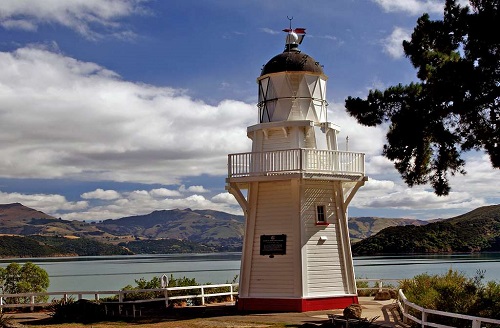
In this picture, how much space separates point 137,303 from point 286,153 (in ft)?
25.2

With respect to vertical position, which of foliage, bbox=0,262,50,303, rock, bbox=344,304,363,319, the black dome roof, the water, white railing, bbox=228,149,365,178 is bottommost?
the water

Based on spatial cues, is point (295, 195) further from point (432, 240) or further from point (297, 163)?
point (432, 240)

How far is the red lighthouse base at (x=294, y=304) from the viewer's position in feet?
68.5

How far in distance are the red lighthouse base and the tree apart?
5.54 meters

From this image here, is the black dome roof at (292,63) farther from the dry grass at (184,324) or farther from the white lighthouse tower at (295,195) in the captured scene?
the dry grass at (184,324)

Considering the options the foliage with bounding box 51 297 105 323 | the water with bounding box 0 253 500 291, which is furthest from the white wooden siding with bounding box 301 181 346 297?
the water with bounding box 0 253 500 291

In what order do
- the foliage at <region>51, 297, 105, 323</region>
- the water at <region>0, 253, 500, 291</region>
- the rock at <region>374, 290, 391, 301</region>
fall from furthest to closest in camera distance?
the water at <region>0, 253, 500, 291</region> → the rock at <region>374, 290, 391, 301</region> → the foliage at <region>51, 297, 105, 323</region>

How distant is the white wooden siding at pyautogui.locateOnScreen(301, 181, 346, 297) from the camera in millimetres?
21312

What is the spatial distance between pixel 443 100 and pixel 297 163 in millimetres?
6178

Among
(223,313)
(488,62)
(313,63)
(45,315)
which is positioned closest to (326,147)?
(313,63)

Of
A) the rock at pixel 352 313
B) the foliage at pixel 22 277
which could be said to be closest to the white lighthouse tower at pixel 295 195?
the rock at pixel 352 313

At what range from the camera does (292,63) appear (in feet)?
73.7

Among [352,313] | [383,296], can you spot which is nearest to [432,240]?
[383,296]

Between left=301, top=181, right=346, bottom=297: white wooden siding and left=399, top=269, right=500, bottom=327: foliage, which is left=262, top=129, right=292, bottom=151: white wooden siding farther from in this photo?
left=399, top=269, right=500, bottom=327: foliage
